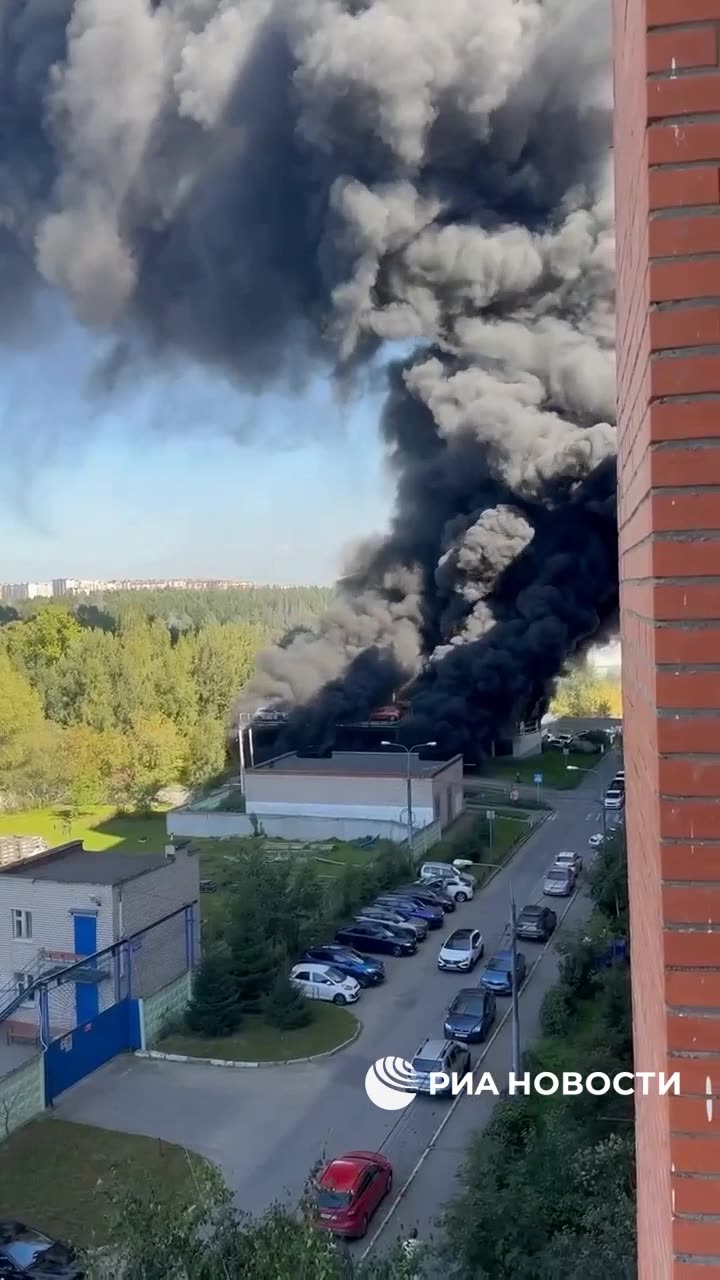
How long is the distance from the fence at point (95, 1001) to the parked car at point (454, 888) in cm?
583

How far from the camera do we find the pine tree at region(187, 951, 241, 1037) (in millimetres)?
12555

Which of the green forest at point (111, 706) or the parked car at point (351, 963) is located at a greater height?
the green forest at point (111, 706)

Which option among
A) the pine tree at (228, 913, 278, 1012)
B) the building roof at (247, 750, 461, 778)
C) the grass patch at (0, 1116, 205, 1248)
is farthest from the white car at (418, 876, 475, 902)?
the grass patch at (0, 1116, 205, 1248)

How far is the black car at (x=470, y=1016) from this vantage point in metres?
11.9

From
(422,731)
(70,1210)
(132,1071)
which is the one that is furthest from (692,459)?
(422,731)

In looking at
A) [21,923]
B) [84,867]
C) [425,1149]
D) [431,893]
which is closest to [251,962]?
[84,867]

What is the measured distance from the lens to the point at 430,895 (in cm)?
1777

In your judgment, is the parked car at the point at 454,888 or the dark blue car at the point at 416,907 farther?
the parked car at the point at 454,888

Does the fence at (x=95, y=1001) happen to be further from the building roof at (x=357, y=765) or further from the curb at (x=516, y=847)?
the building roof at (x=357, y=765)

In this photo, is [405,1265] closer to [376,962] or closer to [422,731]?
[376,962]

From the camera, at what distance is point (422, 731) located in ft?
95.2

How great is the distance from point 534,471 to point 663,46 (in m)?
29.6

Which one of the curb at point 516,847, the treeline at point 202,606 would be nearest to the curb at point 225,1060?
the curb at point 516,847

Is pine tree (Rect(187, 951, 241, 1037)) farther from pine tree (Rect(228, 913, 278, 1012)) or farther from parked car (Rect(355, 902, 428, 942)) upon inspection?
parked car (Rect(355, 902, 428, 942))
